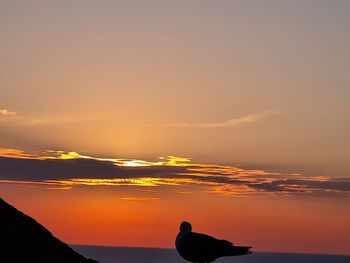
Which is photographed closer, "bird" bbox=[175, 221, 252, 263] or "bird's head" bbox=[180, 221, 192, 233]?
"bird" bbox=[175, 221, 252, 263]

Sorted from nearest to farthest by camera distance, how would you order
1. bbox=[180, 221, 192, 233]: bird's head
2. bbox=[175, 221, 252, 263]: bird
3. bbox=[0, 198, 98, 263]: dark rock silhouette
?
1. bbox=[0, 198, 98, 263]: dark rock silhouette
2. bbox=[175, 221, 252, 263]: bird
3. bbox=[180, 221, 192, 233]: bird's head

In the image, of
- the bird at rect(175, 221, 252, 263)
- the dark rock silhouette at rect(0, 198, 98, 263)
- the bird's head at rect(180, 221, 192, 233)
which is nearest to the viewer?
the dark rock silhouette at rect(0, 198, 98, 263)

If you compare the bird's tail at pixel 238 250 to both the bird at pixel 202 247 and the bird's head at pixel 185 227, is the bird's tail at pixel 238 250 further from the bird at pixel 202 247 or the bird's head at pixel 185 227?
the bird's head at pixel 185 227

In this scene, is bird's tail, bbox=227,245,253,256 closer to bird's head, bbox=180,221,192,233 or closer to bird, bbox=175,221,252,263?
bird, bbox=175,221,252,263

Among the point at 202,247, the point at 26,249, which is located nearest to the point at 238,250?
the point at 202,247

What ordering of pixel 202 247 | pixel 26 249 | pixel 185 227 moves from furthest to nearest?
pixel 185 227 → pixel 202 247 → pixel 26 249

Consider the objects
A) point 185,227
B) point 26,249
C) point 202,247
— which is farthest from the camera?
point 185,227

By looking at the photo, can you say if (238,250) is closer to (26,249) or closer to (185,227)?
(185,227)

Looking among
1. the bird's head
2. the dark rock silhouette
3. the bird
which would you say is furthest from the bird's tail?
the dark rock silhouette

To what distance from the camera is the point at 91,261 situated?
2662cm

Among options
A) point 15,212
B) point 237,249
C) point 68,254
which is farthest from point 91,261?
point 237,249

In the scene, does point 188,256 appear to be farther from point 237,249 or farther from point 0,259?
point 0,259

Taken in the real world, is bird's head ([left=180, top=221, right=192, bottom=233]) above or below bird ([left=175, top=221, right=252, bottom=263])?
above

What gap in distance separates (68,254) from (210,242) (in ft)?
16.1
